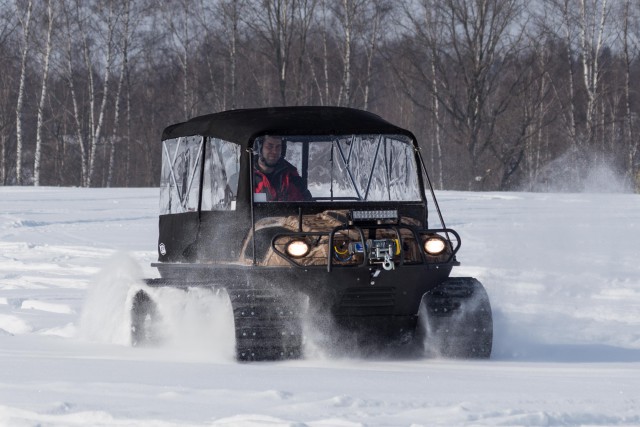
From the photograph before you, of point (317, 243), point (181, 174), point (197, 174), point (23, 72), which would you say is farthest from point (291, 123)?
point (23, 72)

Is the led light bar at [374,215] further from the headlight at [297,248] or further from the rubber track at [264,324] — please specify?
the rubber track at [264,324]

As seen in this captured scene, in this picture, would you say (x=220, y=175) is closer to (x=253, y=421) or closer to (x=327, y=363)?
(x=327, y=363)

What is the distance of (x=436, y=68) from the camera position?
3722 centimetres

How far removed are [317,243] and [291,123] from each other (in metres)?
1.09

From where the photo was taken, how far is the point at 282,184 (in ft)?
25.3

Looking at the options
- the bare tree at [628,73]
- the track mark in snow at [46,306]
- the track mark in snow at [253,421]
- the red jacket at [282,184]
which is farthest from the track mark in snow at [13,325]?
the bare tree at [628,73]

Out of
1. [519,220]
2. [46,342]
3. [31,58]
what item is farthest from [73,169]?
[46,342]

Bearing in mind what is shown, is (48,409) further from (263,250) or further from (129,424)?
(263,250)

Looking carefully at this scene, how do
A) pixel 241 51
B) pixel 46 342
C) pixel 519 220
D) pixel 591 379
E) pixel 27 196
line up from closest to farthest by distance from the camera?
1. pixel 591 379
2. pixel 46 342
3. pixel 519 220
4. pixel 27 196
5. pixel 241 51

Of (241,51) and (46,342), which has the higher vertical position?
(241,51)

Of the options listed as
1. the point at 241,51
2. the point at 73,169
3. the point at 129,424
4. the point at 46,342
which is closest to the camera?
the point at 129,424

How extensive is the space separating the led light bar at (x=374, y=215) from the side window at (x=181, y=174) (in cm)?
156

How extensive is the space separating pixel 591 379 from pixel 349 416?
2.02m

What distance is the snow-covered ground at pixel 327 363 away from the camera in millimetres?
5098
